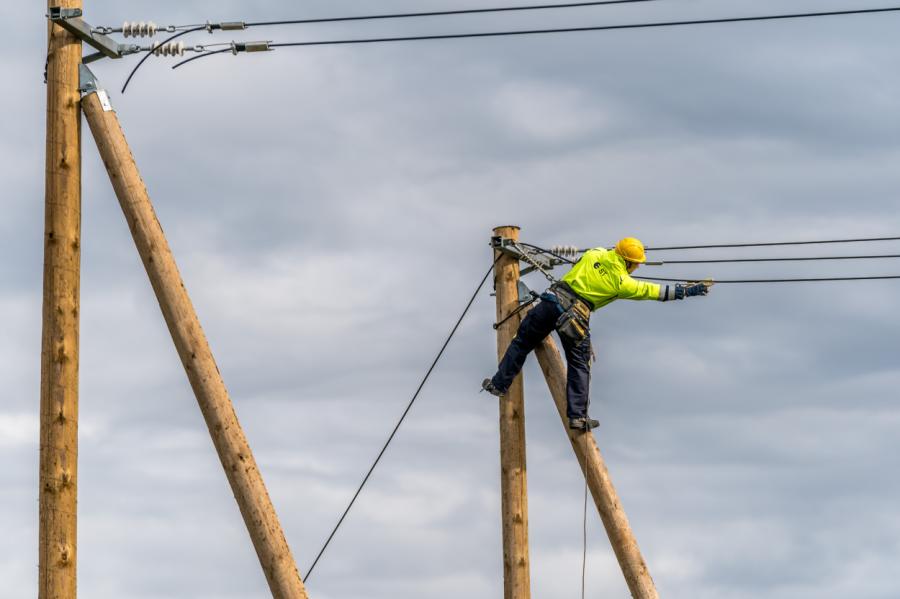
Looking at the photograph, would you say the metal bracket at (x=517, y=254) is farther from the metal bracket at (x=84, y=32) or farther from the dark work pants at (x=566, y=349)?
the metal bracket at (x=84, y=32)

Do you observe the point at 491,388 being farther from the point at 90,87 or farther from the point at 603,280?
the point at 90,87

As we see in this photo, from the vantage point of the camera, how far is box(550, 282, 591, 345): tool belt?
39.6ft

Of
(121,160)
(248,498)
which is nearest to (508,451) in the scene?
(248,498)

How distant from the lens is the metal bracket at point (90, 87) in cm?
1022

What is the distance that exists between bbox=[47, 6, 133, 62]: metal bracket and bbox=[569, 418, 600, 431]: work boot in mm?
4408

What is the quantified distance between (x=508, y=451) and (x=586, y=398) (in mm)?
818

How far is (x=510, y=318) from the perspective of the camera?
12.7 meters

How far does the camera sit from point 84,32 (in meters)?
10.3

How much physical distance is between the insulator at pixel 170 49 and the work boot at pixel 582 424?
4095 millimetres

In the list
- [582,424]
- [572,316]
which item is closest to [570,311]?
[572,316]

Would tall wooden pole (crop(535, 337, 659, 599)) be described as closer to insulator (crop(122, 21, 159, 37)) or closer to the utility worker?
the utility worker

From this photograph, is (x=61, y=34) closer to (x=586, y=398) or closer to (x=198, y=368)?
(x=198, y=368)

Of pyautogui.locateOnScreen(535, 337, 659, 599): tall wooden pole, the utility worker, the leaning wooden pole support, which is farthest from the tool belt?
the leaning wooden pole support

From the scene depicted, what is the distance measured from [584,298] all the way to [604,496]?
156 centimetres
